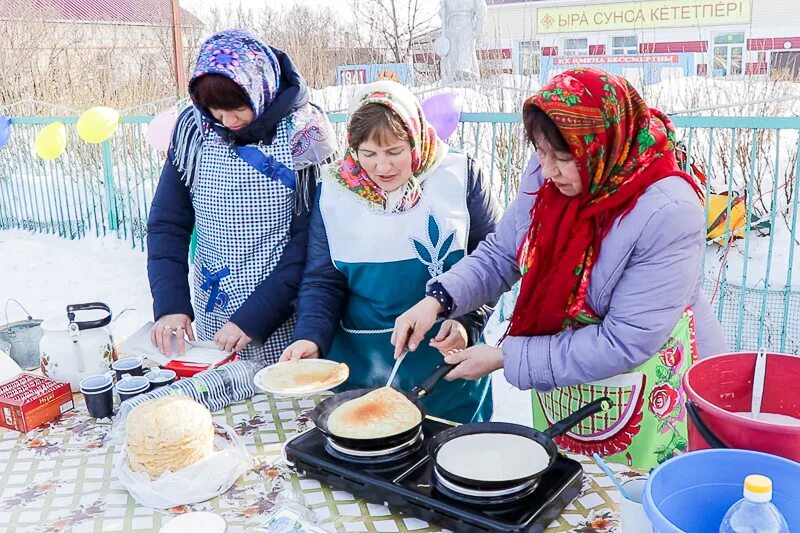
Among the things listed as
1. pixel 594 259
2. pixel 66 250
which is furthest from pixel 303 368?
pixel 66 250

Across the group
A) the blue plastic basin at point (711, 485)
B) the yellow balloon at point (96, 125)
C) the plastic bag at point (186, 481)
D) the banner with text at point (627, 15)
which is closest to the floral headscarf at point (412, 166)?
the plastic bag at point (186, 481)

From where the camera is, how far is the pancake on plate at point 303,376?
1698 mm

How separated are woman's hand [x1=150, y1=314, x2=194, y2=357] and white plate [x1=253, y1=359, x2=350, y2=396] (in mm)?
440

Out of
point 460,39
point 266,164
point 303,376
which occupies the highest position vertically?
point 460,39

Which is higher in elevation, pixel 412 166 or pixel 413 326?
pixel 412 166

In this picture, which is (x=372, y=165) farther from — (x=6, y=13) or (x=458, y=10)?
(x=6, y=13)

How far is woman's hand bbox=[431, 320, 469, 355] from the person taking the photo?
1995mm

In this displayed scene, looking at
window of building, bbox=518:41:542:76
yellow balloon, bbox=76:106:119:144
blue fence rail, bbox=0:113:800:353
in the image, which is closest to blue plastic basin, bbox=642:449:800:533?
blue fence rail, bbox=0:113:800:353

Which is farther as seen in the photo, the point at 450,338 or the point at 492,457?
the point at 450,338

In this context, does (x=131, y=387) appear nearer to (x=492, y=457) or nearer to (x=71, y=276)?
(x=492, y=457)

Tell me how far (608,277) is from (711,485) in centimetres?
68

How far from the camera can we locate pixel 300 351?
78.9 inches

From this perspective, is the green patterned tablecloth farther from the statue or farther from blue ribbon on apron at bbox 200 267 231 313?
the statue

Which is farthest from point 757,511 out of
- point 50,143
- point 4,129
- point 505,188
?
point 4,129
